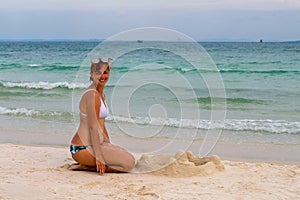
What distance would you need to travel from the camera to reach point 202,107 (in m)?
11.9

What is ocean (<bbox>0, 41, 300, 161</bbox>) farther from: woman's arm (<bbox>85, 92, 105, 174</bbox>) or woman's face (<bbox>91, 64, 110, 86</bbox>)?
woman's arm (<bbox>85, 92, 105, 174</bbox>)

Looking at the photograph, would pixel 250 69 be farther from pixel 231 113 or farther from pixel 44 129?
pixel 44 129

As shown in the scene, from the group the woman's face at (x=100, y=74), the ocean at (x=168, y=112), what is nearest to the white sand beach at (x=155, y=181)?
the woman's face at (x=100, y=74)

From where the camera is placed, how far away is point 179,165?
5305 millimetres

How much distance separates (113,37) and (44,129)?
171 inches

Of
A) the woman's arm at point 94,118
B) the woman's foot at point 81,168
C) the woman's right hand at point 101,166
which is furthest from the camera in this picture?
the woman's foot at point 81,168

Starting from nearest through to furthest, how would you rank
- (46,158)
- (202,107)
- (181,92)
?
(46,158)
(202,107)
(181,92)

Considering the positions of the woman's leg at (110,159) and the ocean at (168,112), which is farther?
the ocean at (168,112)

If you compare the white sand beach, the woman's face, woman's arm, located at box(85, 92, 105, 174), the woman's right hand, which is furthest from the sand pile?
the woman's face

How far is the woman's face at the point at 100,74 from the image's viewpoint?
16.7ft

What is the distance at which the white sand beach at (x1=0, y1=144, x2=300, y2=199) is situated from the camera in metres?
4.44

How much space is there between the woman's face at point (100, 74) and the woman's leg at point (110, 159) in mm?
781

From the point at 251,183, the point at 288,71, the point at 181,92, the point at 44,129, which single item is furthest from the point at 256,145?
the point at 288,71

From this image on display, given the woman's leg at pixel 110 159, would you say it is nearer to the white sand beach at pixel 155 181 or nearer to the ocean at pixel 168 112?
the white sand beach at pixel 155 181
